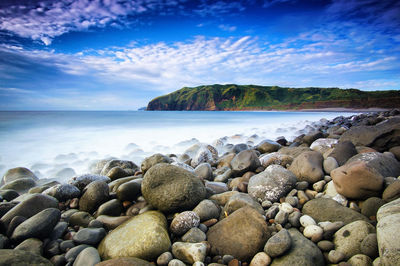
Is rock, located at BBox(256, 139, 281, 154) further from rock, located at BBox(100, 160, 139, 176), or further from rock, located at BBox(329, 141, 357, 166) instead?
rock, located at BBox(100, 160, 139, 176)

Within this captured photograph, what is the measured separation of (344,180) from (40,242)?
367 centimetres

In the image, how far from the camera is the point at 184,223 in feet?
8.16

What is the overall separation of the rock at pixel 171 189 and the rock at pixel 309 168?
168 cm

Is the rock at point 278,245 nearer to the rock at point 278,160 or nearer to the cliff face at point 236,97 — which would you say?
the rock at point 278,160

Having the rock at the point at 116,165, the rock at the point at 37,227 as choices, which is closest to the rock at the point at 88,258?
the rock at the point at 37,227

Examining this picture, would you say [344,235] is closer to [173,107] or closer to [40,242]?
[40,242]

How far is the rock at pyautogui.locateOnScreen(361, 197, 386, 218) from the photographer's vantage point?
2475 millimetres

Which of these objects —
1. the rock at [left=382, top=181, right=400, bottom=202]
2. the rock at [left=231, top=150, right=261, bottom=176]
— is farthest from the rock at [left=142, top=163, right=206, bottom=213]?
the rock at [left=382, top=181, right=400, bottom=202]

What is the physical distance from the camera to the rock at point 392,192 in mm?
2463

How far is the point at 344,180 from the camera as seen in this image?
2.76m

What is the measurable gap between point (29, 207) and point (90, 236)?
109cm

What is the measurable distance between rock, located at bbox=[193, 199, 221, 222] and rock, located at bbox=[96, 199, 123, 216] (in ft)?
3.86

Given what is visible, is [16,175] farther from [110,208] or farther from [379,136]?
[379,136]

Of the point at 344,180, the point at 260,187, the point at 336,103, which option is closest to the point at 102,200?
the point at 260,187
